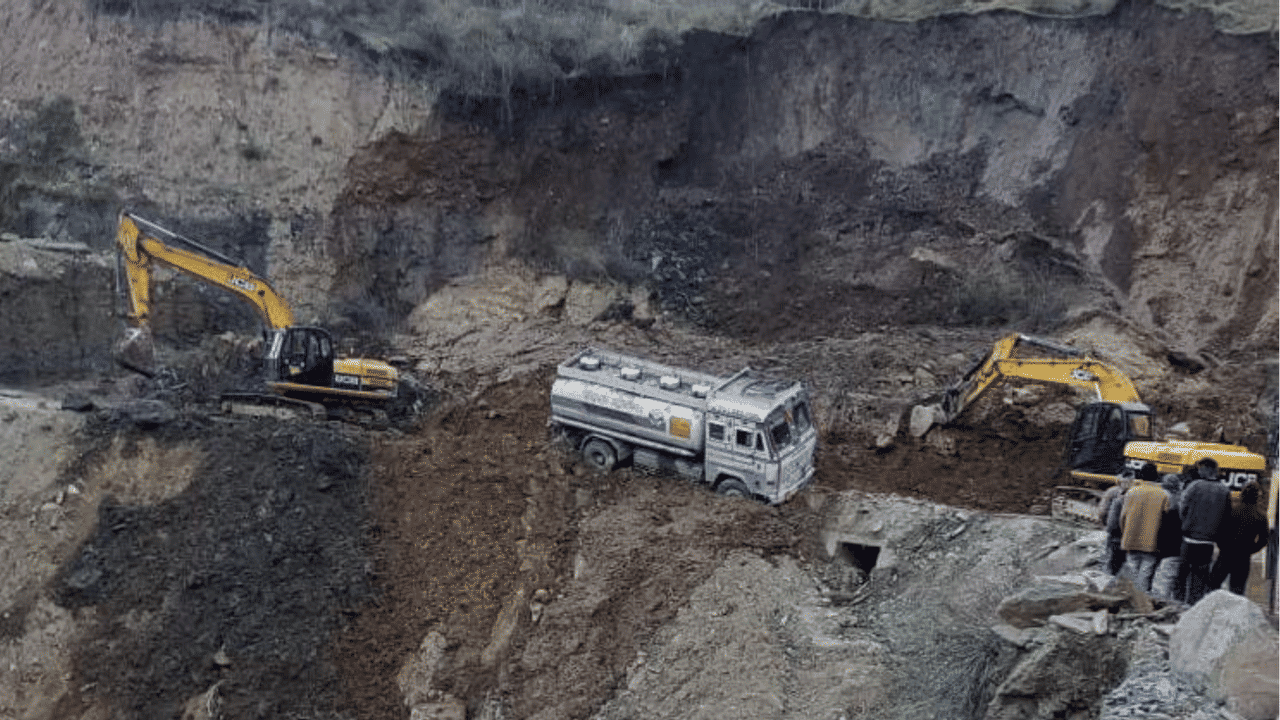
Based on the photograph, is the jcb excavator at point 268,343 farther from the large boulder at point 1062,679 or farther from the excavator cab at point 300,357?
the large boulder at point 1062,679

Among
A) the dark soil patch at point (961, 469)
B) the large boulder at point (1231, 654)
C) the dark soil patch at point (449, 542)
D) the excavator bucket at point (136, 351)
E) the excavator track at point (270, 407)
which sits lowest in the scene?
the dark soil patch at point (449, 542)

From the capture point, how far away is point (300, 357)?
61.6 feet

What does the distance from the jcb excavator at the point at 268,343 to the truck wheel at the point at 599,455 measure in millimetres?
3962

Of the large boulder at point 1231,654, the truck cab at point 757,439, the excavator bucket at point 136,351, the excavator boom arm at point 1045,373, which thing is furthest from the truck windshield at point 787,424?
the excavator bucket at point 136,351

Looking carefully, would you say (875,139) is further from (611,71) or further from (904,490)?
(904,490)

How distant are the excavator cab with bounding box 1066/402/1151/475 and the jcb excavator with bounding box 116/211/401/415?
9946mm

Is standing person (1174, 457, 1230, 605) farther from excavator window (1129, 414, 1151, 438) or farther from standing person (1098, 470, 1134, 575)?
excavator window (1129, 414, 1151, 438)

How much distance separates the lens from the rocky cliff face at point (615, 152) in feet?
72.5

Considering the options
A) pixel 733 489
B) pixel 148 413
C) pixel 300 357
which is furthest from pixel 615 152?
pixel 148 413

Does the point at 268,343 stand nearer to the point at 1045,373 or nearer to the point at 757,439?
the point at 757,439

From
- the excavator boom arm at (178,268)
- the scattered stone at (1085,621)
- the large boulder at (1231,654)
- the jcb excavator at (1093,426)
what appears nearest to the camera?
the large boulder at (1231,654)

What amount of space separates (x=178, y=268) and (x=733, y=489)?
939 centimetres

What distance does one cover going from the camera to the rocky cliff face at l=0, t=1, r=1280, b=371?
870 inches

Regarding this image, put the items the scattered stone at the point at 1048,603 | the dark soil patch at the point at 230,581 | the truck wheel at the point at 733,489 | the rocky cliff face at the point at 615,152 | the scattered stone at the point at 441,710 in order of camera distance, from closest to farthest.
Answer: the scattered stone at the point at 1048,603 < the scattered stone at the point at 441,710 < the dark soil patch at the point at 230,581 < the truck wheel at the point at 733,489 < the rocky cliff face at the point at 615,152
